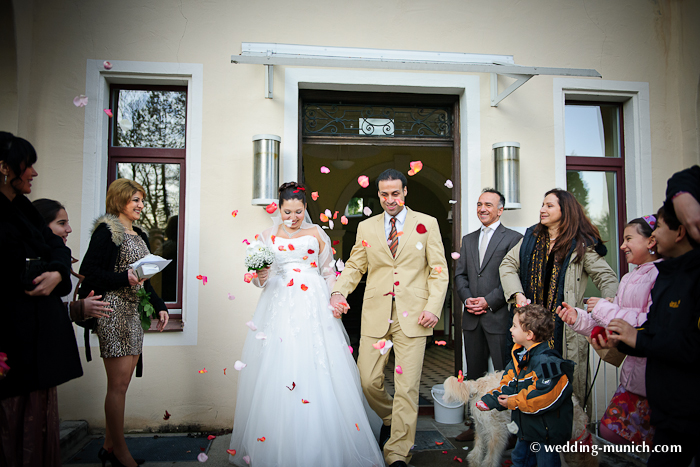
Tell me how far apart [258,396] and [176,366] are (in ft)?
4.82

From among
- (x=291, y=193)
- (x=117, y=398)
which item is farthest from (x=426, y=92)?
(x=117, y=398)

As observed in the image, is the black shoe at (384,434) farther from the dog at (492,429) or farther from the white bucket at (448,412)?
the white bucket at (448,412)

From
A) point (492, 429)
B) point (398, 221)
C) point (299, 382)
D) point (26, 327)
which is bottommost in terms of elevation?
point (492, 429)

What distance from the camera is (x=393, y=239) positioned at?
12.2ft

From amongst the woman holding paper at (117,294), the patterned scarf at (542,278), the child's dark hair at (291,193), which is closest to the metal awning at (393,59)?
the child's dark hair at (291,193)

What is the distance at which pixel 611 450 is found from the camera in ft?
11.6

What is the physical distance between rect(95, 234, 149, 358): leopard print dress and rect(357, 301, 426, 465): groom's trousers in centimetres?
172

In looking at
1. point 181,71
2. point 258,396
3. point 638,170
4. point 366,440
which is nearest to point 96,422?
point 258,396

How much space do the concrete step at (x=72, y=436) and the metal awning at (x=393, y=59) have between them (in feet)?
11.3

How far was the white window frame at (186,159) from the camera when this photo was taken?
4328mm

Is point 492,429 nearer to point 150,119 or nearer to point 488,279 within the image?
point 488,279

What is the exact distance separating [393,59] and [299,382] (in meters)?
2.99

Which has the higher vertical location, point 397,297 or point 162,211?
point 162,211

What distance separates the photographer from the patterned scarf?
3502 mm
